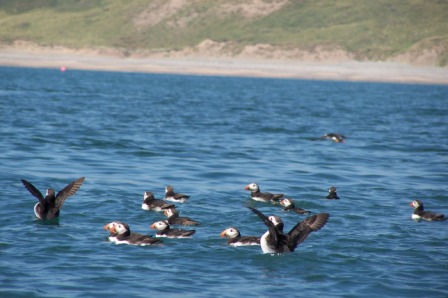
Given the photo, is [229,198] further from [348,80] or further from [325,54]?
[325,54]

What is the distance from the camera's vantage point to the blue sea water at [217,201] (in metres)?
15.0

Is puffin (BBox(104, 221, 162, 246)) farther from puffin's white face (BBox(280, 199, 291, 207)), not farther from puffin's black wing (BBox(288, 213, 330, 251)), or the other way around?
puffin's white face (BBox(280, 199, 291, 207))

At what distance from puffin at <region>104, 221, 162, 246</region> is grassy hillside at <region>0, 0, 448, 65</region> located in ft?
475

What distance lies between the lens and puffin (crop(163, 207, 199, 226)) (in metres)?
19.4

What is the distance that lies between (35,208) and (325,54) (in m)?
145

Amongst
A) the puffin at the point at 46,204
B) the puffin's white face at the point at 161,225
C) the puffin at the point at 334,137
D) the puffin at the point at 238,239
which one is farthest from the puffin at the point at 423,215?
the puffin at the point at 334,137

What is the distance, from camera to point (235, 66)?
15038 centimetres

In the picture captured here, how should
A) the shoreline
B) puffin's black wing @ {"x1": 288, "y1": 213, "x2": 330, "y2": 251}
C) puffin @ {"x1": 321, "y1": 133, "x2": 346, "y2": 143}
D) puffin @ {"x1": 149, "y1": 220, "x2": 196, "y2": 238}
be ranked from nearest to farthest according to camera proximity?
puffin's black wing @ {"x1": 288, "y1": 213, "x2": 330, "y2": 251} → puffin @ {"x1": 149, "y1": 220, "x2": 196, "y2": 238} → puffin @ {"x1": 321, "y1": 133, "x2": 346, "y2": 143} → the shoreline

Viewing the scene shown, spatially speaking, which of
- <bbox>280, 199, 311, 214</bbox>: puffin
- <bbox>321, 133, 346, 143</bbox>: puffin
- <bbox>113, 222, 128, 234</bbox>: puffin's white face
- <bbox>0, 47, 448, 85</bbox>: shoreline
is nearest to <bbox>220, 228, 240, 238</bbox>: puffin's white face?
<bbox>113, 222, 128, 234</bbox>: puffin's white face

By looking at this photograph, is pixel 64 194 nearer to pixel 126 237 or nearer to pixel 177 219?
pixel 177 219

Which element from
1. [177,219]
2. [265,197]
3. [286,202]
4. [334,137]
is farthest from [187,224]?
[334,137]

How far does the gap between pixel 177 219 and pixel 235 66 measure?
132m

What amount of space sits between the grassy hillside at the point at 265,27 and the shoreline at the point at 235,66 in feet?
31.3

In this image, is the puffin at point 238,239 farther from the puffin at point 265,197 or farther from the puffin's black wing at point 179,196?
the puffin at point 265,197
